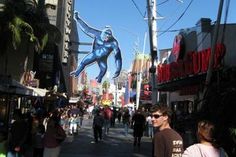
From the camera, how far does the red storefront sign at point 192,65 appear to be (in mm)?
22134

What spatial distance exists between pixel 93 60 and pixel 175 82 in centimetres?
1044

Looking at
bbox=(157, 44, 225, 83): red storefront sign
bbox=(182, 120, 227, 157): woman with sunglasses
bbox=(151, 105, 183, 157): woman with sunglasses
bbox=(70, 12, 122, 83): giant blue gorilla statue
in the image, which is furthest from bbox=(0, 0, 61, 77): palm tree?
bbox=(182, 120, 227, 157): woman with sunglasses

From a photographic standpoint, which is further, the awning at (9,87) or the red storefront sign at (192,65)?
the red storefront sign at (192,65)

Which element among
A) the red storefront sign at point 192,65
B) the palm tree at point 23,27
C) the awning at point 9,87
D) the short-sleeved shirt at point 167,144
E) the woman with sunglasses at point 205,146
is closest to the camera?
the woman with sunglasses at point 205,146

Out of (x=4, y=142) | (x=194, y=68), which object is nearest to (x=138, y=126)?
(x=194, y=68)

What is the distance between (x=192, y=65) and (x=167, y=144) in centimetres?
1935

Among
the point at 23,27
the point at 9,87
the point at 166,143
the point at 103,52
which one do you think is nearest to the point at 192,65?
the point at 23,27

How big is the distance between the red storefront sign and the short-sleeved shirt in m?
14.9

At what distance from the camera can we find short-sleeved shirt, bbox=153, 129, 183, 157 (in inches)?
274

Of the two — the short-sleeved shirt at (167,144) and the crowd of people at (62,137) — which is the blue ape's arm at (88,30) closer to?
the crowd of people at (62,137)

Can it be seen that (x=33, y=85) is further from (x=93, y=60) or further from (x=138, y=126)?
(x=93, y=60)

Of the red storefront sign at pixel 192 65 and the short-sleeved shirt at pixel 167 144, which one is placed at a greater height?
the red storefront sign at pixel 192 65

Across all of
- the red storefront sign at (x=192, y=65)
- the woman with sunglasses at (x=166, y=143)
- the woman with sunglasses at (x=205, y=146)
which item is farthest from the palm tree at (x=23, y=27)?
the woman with sunglasses at (x=205, y=146)

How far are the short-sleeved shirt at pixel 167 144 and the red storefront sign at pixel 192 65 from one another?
14.9 metres
